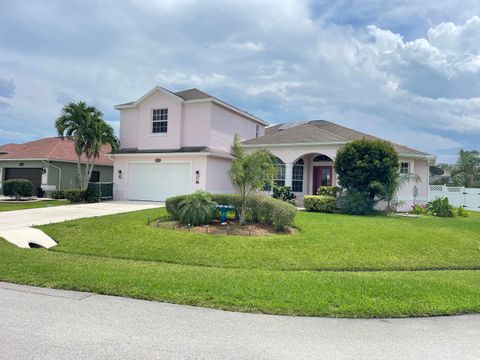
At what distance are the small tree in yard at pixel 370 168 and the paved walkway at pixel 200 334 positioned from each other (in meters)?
13.1

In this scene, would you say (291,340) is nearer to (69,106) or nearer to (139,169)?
(139,169)

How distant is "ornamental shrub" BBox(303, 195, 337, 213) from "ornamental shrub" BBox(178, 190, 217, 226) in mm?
7033

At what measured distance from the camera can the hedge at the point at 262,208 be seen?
11.9 meters

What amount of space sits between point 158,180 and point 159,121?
3.68 m

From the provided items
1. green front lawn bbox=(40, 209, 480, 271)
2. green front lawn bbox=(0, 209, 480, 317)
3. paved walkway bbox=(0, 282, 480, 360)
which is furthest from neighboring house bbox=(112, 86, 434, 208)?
paved walkway bbox=(0, 282, 480, 360)

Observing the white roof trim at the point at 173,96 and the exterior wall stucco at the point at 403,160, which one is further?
the white roof trim at the point at 173,96

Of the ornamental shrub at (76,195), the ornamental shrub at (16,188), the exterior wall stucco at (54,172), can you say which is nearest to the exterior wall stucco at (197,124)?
the ornamental shrub at (76,195)

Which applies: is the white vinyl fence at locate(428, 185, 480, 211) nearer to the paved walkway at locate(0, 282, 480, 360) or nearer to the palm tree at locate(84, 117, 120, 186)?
the palm tree at locate(84, 117, 120, 186)

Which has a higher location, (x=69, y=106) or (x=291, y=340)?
(x=69, y=106)

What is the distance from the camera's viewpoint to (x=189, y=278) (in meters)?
7.00

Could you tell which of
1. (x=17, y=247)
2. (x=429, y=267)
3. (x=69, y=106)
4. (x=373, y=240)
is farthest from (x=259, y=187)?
(x=69, y=106)

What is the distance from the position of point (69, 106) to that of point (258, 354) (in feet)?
77.0

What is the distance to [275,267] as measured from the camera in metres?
8.41

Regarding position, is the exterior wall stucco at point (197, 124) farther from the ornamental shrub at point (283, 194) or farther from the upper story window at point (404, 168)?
the upper story window at point (404, 168)
